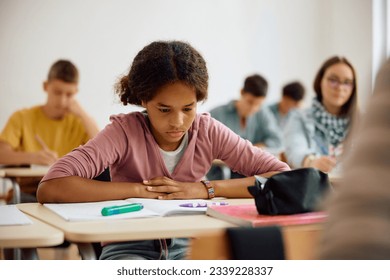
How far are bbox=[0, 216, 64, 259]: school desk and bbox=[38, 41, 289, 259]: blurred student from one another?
0.32 m

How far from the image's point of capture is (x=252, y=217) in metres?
1.26

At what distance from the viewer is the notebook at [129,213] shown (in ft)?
4.25

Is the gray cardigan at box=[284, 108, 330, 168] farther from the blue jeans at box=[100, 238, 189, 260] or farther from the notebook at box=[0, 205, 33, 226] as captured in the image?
the notebook at box=[0, 205, 33, 226]

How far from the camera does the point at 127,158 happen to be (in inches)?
67.4

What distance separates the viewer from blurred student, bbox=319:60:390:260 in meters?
0.26

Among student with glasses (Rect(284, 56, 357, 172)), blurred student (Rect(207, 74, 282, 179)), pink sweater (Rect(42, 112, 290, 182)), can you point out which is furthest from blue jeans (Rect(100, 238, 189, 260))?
blurred student (Rect(207, 74, 282, 179))

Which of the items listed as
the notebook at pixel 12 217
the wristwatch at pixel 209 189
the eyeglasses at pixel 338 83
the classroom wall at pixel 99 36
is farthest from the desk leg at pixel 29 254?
the eyeglasses at pixel 338 83

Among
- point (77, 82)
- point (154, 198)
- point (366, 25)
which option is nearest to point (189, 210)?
point (154, 198)

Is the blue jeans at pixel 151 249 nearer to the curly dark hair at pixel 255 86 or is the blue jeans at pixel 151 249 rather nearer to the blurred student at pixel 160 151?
the blurred student at pixel 160 151

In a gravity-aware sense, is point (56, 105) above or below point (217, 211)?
above

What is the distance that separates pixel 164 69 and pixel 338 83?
152 cm

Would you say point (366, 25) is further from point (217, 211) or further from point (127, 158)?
point (217, 211)
